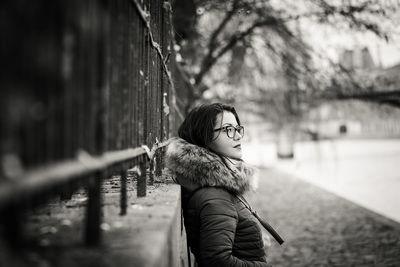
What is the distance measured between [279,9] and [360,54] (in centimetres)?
183

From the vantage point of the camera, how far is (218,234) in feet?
5.62

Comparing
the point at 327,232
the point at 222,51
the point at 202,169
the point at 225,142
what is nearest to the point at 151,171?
the point at 202,169

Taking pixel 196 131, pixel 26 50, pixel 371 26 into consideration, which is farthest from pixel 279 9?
pixel 26 50

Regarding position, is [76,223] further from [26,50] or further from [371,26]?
[371,26]

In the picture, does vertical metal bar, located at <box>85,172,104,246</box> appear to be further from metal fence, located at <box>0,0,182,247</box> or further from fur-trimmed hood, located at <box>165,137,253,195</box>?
fur-trimmed hood, located at <box>165,137,253,195</box>

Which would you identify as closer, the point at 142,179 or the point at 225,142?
the point at 142,179

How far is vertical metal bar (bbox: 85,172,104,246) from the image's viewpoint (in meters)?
0.89

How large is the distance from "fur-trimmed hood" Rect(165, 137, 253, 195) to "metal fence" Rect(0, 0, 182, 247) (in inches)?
35.4

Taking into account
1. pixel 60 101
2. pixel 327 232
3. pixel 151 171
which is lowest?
pixel 327 232

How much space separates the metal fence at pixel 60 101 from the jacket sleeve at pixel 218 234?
806 millimetres

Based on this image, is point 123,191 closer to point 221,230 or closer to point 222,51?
point 221,230

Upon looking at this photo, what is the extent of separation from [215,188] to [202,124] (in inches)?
20.8

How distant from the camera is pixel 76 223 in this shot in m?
1.36

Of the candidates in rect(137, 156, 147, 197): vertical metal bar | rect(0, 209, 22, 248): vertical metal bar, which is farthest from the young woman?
rect(0, 209, 22, 248): vertical metal bar
